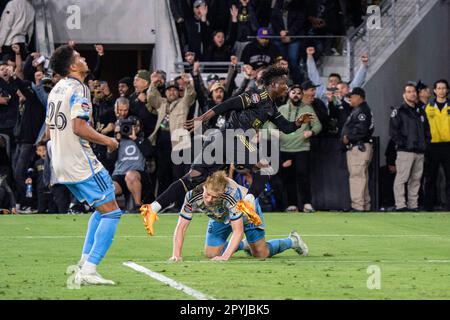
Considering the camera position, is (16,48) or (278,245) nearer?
(278,245)

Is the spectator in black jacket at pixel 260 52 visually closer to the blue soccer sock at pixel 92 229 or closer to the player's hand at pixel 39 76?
the player's hand at pixel 39 76

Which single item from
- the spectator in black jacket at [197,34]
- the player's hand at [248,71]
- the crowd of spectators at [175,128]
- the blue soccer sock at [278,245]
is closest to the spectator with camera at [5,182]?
the crowd of spectators at [175,128]

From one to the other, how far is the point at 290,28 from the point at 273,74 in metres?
11.0

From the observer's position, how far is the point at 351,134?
77.1ft

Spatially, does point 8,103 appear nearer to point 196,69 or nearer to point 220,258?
point 196,69

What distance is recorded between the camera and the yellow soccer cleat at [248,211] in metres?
13.4

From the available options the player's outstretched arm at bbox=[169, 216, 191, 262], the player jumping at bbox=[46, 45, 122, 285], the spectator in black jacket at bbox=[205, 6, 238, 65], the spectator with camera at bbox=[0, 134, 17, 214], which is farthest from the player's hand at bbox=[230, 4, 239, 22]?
the player jumping at bbox=[46, 45, 122, 285]

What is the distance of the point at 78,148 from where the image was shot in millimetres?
11359

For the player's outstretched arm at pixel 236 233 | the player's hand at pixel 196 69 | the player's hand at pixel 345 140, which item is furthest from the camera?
the player's hand at pixel 345 140

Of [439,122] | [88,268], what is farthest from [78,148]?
[439,122]

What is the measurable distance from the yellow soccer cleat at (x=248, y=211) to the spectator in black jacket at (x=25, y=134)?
10371mm

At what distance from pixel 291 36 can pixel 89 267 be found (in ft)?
50.2

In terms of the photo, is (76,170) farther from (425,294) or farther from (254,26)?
(254,26)
